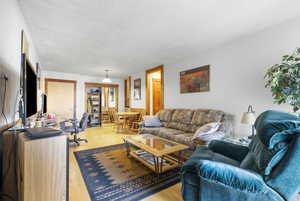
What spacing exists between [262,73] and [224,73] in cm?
70

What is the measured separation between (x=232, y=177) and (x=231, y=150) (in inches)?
30.9

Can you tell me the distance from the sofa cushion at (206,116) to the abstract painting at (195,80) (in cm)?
60

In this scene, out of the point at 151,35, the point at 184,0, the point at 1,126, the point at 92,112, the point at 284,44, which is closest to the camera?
the point at 1,126

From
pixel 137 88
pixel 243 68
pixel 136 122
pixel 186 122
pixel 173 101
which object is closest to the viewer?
pixel 243 68

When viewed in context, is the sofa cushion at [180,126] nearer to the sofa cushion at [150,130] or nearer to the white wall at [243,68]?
the sofa cushion at [150,130]

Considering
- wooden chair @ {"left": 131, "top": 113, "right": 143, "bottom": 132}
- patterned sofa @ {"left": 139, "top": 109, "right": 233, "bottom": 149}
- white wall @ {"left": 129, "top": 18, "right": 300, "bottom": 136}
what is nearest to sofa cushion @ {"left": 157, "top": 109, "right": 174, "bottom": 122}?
patterned sofa @ {"left": 139, "top": 109, "right": 233, "bottom": 149}

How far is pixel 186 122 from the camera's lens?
3436mm

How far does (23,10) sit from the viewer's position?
1.84 metres

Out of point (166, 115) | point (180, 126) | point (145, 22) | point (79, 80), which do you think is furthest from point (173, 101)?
point (79, 80)

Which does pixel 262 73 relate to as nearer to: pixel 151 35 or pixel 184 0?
pixel 184 0

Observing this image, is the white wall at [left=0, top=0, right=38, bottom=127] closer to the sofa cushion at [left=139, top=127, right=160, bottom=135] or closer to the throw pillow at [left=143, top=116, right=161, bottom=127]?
the sofa cushion at [left=139, top=127, right=160, bottom=135]

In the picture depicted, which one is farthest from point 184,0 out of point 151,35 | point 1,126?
point 1,126

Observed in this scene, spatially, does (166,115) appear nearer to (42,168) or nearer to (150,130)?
(150,130)

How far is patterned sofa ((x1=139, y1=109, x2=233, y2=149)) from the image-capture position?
2.82 m
